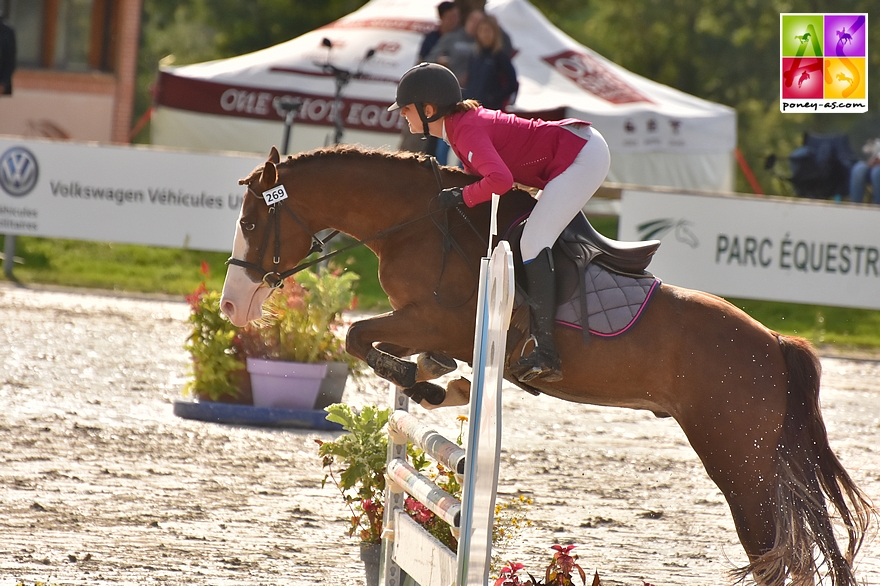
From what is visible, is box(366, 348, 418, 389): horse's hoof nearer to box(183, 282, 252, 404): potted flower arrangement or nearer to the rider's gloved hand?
the rider's gloved hand

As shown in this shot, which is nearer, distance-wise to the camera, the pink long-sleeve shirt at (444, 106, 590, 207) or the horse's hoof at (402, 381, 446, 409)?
the pink long-sleeve shirt at (444, 106, 590, 207)

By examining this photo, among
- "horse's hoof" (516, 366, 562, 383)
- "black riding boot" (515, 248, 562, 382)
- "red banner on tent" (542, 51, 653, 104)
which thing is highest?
"red banner on tent" (542, 51, 653, 104)

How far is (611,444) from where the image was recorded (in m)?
6.84

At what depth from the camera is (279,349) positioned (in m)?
6.85

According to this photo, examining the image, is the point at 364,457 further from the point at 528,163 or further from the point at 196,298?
the point at 196,298

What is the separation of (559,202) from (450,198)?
15.3 inches

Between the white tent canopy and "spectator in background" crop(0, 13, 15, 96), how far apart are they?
416 cm

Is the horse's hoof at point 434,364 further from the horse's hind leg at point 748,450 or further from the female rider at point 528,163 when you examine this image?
the horse's hind leg at point 748,450

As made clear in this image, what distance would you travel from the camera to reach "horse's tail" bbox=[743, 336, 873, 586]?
374 cm

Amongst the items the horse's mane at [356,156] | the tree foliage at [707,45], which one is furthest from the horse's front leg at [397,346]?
the tree foliage at [707,45]

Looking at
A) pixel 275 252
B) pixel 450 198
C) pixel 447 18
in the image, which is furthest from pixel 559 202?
pixel 447 18

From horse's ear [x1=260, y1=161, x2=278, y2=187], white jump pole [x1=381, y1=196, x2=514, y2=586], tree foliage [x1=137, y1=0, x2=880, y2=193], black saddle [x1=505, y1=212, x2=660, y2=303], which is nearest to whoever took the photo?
white jump pole [x1=381, y1=196, x2=514, y2=586]

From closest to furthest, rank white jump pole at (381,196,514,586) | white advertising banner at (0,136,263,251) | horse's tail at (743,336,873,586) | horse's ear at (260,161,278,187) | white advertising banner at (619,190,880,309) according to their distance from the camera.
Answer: white jump pole at (381,196,514,586)
horse's tail at (743,336,873,586)
horse's ear at (260,161,278,187)
white advertising banner at (619,190,880,309)
white advertising banner at (0,136,263,251)

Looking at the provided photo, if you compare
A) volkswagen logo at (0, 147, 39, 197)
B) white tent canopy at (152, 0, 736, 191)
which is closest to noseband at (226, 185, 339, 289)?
volkswagen logo at (0, 147, 39, 197)
